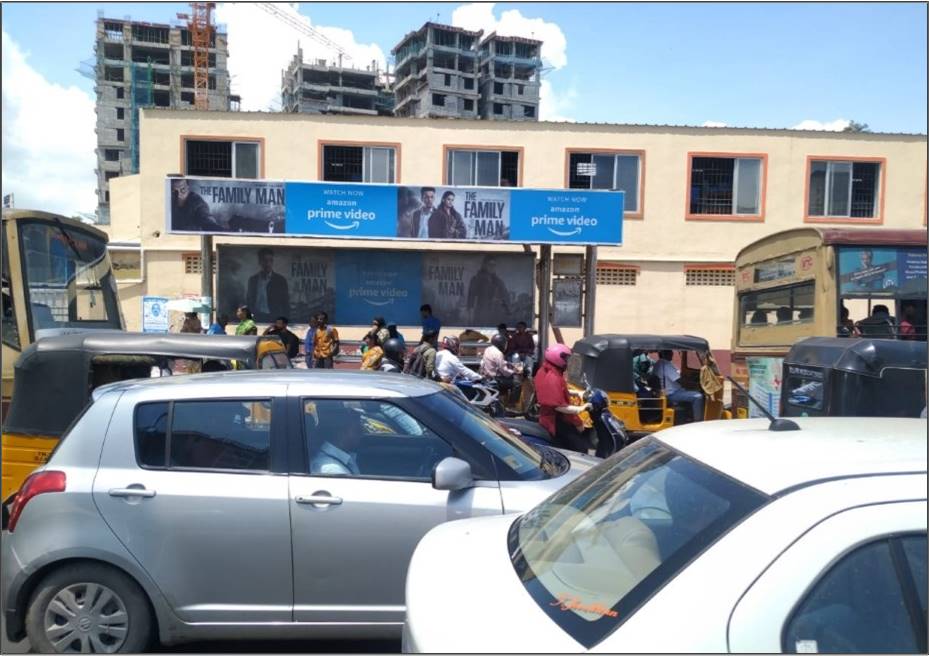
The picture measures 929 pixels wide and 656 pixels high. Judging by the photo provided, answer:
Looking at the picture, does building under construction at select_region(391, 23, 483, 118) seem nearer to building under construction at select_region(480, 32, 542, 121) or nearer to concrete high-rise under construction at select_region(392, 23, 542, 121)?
concrete high-rise under construction at select_region(392, 23, 542, 121)

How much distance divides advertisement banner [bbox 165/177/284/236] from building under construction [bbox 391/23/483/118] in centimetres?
9402

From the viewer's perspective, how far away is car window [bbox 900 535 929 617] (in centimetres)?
176

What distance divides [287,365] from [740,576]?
4.95 meters

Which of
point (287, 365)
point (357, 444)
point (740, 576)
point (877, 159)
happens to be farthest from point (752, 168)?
point (740, 576)

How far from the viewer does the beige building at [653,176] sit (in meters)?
20.3

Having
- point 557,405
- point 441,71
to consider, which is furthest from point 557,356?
point 441,71

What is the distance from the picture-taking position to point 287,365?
622 centimetres

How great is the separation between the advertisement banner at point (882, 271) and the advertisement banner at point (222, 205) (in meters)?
9.39

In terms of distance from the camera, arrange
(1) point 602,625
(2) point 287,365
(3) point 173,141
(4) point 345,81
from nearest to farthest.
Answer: (1) point 602,625 < (2) point 287,365 < (3) point 173,141 < (4) point 345,81

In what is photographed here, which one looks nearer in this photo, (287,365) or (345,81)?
(287,365)

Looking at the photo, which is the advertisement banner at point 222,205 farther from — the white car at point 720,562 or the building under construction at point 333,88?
the building under construction at point 333,88

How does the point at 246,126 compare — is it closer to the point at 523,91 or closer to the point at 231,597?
the point at 231,597

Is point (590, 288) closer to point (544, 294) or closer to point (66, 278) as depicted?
point (544, 294)

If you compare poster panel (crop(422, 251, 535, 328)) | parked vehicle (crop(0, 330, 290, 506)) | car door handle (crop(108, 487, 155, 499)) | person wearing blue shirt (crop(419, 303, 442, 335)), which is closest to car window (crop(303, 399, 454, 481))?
car door handle (crop(108, 487, 155, 499))
